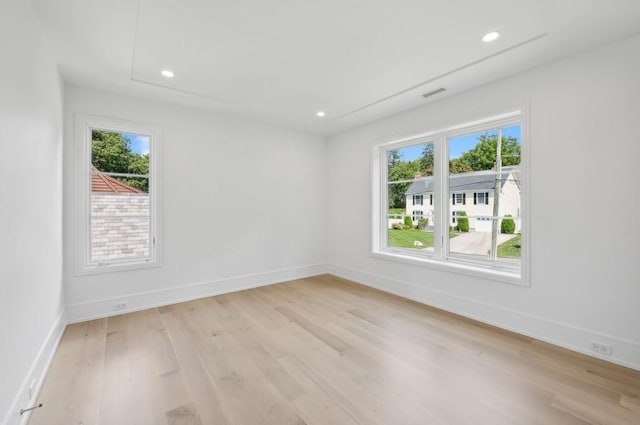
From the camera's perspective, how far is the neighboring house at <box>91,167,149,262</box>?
11.0 ft

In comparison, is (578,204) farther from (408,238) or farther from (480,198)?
(408,238)

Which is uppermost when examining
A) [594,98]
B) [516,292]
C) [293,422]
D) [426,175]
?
[594,98]

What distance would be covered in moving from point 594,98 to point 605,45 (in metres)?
0.45

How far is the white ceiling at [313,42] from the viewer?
78.6 inches

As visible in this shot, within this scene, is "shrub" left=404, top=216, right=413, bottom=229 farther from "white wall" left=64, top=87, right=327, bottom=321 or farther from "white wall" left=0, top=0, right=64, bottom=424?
"white wall" left=0, top=0, right=64, bottom=424

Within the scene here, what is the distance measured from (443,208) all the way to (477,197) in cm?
44

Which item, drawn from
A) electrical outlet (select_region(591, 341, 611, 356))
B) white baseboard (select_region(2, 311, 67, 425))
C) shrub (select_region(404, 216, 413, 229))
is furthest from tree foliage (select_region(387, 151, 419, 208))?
white baseboard (select_region(2, 311, 67, 425))

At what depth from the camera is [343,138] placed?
5.22 metres

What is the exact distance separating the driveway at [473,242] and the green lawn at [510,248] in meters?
0.05

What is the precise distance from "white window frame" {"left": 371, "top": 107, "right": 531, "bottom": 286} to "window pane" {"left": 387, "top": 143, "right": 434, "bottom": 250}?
0.09 meters

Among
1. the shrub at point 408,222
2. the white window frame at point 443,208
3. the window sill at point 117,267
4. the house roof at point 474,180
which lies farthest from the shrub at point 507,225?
the window sill at point 117,267

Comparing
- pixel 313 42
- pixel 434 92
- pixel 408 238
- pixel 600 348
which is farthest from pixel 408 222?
pixel 313 42

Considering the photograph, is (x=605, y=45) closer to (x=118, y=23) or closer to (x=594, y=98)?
(x=594, y=98)

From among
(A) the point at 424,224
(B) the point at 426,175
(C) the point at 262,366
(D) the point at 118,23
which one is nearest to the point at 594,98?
(B) the point at 426,175
